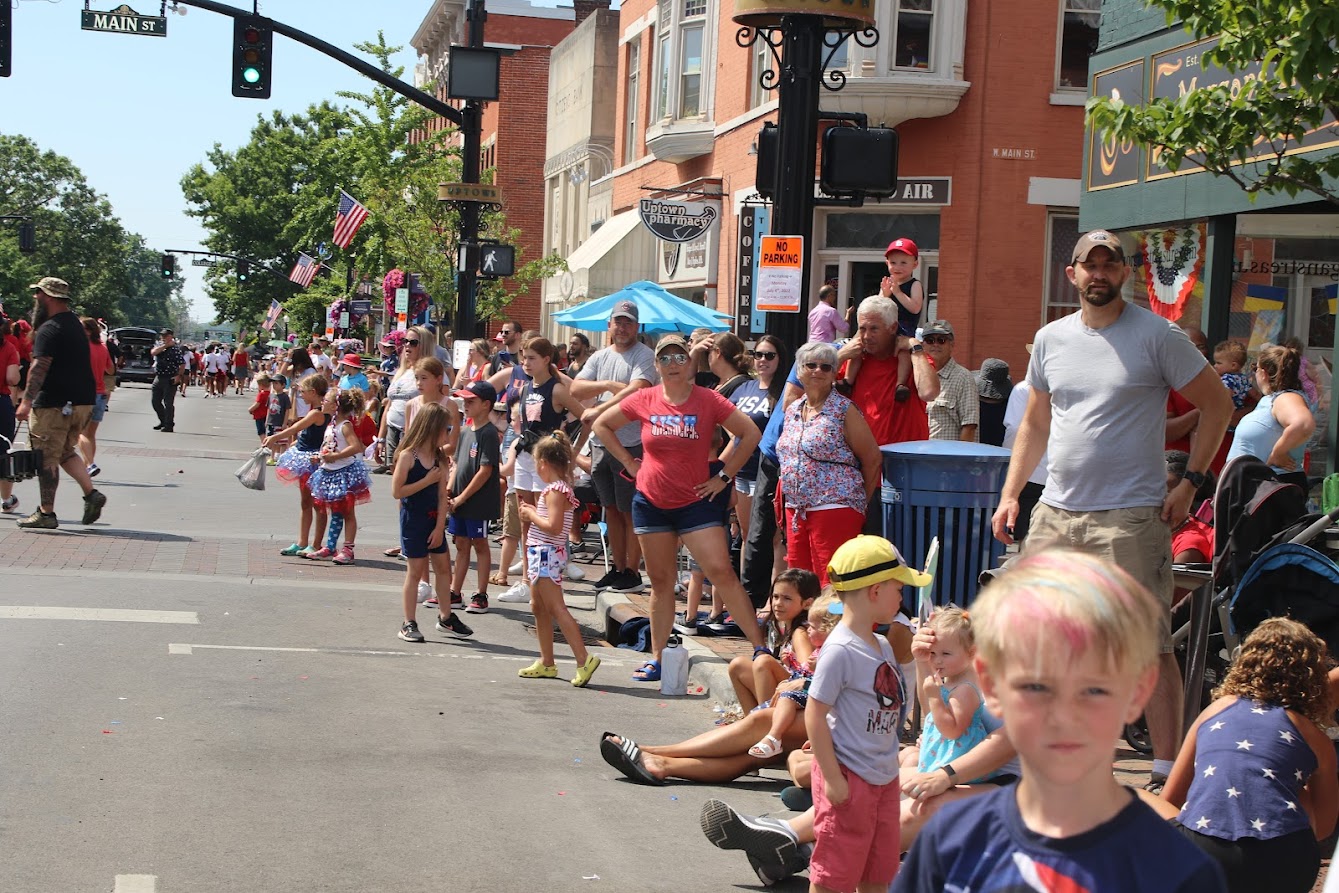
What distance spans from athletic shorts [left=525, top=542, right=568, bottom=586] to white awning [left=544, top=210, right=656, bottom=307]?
2215 cm

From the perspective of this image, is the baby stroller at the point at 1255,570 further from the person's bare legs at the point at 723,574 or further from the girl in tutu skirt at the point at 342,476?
the girl in tutu skirt at the point at 342,476

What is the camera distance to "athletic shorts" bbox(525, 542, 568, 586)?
9.06 m

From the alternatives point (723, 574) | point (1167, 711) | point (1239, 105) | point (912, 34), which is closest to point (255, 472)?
point (723, 574)

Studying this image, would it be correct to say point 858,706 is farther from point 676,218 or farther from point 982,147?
point 982,147

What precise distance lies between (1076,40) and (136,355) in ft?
172

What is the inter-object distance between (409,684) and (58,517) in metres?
7.76

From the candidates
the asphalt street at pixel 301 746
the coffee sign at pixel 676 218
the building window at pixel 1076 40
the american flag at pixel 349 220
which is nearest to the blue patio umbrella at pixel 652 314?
the coffee sign at pixel 676 218

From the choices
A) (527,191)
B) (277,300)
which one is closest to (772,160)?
(527,191)

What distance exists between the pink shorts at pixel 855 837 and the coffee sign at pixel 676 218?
48.2ft

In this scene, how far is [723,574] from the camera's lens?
900cm

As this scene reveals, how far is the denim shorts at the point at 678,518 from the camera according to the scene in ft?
30.1

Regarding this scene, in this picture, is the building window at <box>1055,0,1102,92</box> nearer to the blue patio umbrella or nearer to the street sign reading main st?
the blue patio umbrella

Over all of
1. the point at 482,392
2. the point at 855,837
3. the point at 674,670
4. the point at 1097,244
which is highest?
the point at 1097,244

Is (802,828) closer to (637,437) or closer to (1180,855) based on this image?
(1180,855)
